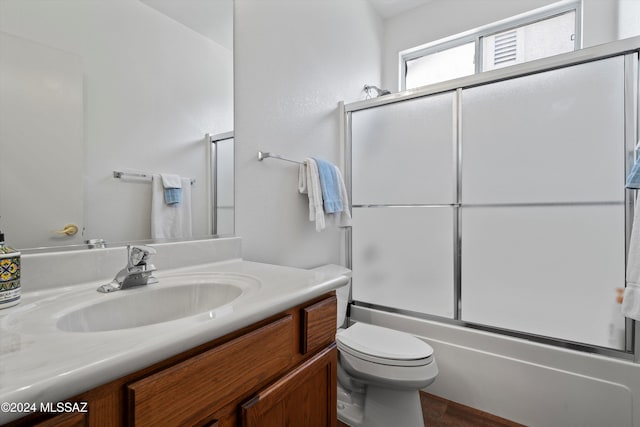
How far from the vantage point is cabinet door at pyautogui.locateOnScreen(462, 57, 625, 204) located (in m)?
1.35

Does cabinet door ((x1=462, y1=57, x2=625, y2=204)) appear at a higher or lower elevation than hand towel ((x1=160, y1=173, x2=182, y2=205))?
higher

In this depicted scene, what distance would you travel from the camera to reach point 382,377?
1191 mm

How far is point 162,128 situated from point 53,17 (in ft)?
1.21

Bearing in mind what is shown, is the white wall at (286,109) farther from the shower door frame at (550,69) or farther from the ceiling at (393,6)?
the ceiling at (393,6)

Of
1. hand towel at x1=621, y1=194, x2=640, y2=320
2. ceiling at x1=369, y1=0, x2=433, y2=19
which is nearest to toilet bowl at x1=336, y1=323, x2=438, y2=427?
hand towel at x1=621, y1=194, x2=640, y2=320

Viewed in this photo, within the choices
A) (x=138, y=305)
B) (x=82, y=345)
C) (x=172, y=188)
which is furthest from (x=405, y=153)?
(x=82, y=345)

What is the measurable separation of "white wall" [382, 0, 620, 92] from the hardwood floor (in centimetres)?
235

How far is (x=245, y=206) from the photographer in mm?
1337

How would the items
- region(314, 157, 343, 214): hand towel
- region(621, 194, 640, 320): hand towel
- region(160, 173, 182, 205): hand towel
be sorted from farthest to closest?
region(314, 157, 343, 214): hand towel
region(621, 194, 640, 320): hand towel
region(160, 173, 182, 205): hand towel

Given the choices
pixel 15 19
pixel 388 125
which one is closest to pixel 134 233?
pixel 15 19

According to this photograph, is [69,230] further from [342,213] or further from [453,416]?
[453,416]

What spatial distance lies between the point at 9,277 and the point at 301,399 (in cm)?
69

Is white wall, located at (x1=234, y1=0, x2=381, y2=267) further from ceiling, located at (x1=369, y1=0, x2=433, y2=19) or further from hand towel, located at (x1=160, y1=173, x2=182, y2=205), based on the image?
ceiling, located at (x1=369, y1=0, x2=433, y2=19)

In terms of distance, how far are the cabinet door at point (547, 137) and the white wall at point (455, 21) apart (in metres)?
0.87
